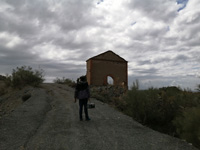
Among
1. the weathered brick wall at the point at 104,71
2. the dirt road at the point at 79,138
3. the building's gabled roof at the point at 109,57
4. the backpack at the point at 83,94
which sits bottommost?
the dirt road at the point at 79,138

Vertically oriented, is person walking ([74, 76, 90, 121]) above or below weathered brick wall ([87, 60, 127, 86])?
below

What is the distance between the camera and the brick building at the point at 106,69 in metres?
23.4

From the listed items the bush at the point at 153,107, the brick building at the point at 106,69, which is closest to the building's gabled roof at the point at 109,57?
the brick building at the point at 106,69

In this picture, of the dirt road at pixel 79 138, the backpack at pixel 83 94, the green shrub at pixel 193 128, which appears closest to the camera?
the dirt road at pixel 79 138


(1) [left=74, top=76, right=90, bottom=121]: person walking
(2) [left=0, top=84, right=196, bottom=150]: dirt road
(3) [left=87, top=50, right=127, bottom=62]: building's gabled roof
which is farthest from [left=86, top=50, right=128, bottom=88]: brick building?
(2) [left=0, top=84, right=196, bottom=150]: dirt road

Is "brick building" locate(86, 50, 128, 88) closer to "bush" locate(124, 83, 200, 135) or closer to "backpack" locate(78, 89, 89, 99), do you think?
"bush" locate(124, 83, 200, 135)

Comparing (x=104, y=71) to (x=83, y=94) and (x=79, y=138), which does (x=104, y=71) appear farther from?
(x=79, y=138)

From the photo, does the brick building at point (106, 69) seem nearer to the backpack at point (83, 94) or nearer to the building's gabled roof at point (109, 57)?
the building's gabled roof at point (109, 57)

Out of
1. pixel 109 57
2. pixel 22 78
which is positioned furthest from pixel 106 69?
pixel 22 78

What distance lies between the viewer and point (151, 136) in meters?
5.64

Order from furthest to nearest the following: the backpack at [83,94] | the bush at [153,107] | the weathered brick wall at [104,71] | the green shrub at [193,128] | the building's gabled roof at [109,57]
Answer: the building's gabled roof at [109,57], the weathered brick wall at [104,71], the bush at [153,107], the backpack at [83,94], the green shrub at [193,128]

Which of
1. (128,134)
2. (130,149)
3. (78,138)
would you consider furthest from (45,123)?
(130,149)

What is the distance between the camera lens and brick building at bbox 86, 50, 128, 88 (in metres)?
23.4

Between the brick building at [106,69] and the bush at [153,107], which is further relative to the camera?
the brick building at [106,69]
